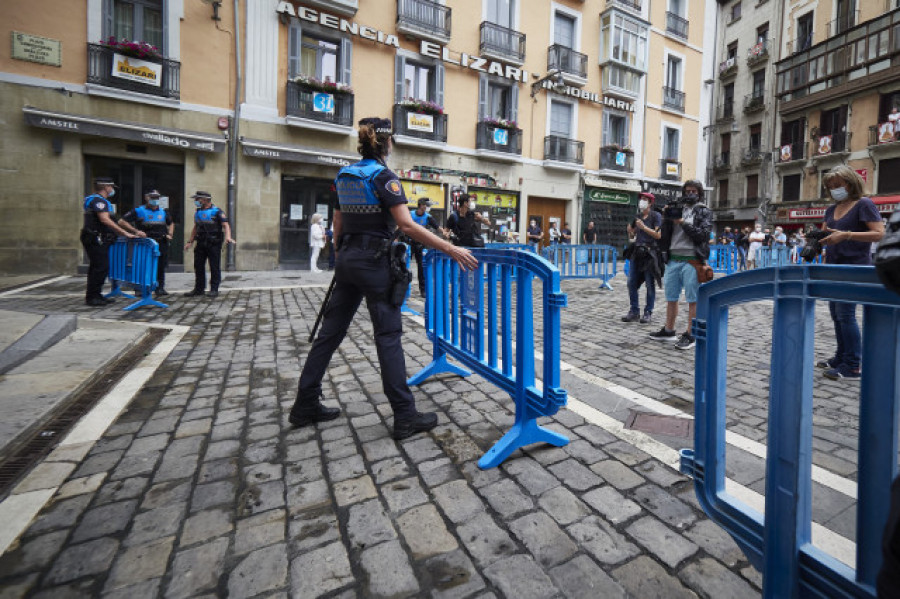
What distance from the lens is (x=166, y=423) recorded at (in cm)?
310

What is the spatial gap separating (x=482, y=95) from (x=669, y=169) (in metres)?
11.4

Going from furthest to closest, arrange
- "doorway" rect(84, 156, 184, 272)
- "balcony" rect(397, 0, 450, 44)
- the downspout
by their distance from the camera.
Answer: "balcony" rect(397, 0, 450, 44) → the downspout → "doorway" rect(84, 156, 184, 272)

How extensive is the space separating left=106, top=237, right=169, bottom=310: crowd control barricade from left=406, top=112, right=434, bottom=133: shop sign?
11321 millimetres

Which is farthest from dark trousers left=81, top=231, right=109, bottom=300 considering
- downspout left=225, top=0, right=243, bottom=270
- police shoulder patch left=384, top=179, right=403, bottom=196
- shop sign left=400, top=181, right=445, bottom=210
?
shop sign left=400, top=181, right=445, bottom=210

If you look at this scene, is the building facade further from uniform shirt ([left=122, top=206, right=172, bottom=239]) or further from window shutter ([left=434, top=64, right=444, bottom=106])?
uniform shirt ([left=122, top=206, right=172, bottom=239])

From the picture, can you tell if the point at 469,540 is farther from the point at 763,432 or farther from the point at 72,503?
the point at 763,432

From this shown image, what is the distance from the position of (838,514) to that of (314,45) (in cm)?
1749

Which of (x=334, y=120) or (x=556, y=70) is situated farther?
(x=556, y=70)

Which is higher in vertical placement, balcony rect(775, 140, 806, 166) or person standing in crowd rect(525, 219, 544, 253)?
balcony rect(775, 140, 806, 166)

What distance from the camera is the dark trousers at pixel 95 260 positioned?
7.21 metres

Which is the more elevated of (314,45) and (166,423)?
(314,45)

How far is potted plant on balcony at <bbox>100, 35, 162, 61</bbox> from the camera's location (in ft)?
41.0

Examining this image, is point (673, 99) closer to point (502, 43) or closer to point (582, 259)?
point (502, 43)

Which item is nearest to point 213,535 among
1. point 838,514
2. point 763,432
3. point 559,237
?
point 838,514
